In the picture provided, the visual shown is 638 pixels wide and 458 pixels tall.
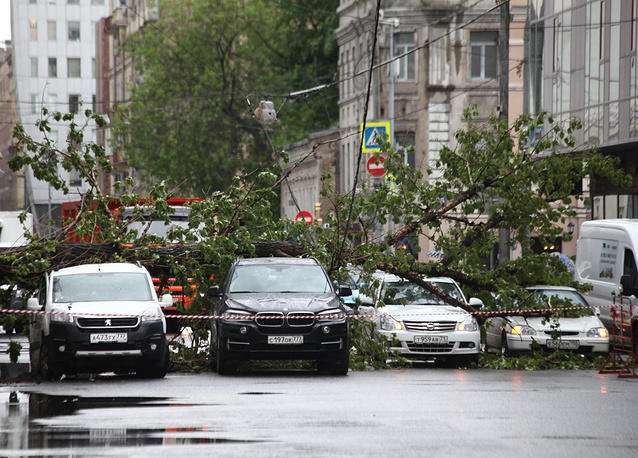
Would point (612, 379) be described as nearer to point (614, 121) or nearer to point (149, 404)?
point (149, 404)

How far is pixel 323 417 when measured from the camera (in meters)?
16.5

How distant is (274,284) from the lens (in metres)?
24.5

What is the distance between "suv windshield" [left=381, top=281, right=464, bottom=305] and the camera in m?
28.1

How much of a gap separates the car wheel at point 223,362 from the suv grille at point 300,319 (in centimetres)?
100

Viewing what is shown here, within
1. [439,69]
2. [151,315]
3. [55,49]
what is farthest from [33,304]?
[55,49]

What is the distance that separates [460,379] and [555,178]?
627 cm

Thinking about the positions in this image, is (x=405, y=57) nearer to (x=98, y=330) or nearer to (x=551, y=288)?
(x=551, y=288)

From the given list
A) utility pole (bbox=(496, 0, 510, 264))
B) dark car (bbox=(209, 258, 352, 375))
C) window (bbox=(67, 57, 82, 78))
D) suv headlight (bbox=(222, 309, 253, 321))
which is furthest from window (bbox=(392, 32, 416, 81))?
window (bbox=(67, 57, 82, 78))

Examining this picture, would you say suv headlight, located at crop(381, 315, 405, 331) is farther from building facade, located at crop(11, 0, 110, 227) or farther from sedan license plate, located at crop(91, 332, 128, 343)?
building facade, located at crop(11, 0, 110, 227)

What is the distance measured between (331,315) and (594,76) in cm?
2130

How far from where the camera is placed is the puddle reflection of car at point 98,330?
22.5 m

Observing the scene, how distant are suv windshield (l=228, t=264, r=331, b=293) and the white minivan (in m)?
5.91

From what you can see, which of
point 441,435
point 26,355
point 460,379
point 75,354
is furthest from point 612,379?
point 26,355

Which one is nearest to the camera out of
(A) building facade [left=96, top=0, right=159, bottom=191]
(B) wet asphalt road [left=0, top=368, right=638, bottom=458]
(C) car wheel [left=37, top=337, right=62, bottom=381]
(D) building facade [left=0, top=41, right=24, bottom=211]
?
(B) wet asphalt road [left=0, top=368, right=638, bottom=458]
